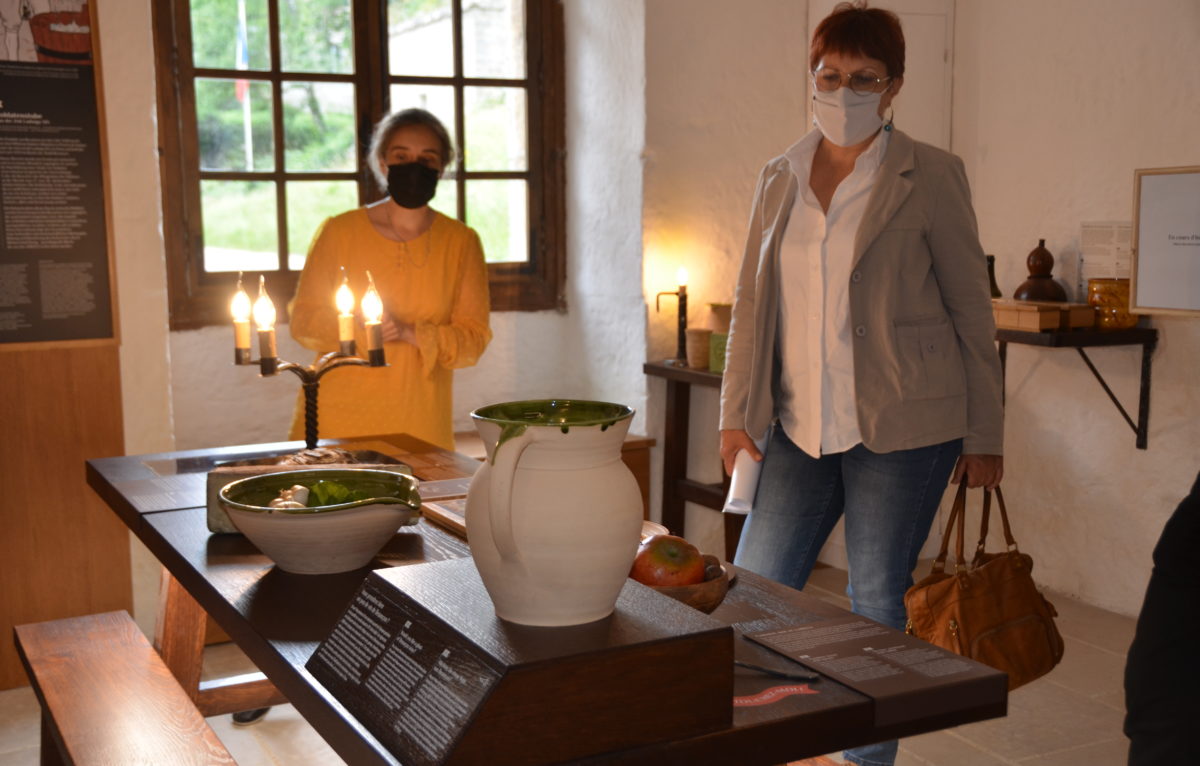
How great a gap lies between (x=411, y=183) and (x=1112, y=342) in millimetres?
2053

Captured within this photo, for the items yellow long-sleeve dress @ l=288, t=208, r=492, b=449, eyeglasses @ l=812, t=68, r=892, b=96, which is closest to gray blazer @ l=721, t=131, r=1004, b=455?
eyeglasses @ l=812, t=68, r=892, b=96

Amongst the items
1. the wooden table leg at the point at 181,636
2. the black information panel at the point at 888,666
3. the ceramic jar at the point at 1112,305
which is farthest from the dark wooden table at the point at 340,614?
the ceramic jar at the point at 1112,305

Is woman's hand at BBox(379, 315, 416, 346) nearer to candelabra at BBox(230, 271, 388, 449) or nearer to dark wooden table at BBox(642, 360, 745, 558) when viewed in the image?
candelabra at BBox(230, 271, 388, 449)

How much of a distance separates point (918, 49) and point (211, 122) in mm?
2422

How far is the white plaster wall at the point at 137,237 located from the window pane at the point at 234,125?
25.9 inches

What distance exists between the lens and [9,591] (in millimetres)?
3445

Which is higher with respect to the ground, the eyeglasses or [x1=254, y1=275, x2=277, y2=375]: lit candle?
the eyeglasses

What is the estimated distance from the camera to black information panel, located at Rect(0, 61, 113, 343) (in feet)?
10.9

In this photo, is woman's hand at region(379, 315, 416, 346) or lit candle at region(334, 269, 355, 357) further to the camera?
woman's hand at region(379, 315, 416, 346)

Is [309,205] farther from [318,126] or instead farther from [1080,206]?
[1080,206]

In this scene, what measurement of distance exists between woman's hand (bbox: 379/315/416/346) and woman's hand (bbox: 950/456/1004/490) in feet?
4.89

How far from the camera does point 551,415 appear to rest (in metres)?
1.28

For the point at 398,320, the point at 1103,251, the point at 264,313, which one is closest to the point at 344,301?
the point at 264,313

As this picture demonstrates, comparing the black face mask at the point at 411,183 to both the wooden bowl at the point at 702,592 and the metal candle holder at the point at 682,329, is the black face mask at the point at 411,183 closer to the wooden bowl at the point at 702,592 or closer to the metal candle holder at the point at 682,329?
the metal candle holder at the point at 682,329
